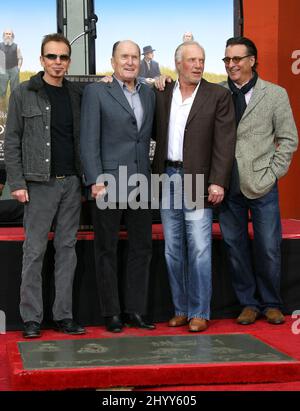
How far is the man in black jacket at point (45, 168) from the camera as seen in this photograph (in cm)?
427

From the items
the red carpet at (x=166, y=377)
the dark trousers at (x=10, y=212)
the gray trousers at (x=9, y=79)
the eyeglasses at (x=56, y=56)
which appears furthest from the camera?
the gray trousers at (x=9, y=79)

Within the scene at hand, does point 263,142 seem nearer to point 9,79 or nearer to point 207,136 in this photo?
point 207,136

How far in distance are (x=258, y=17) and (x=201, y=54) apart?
2.68m

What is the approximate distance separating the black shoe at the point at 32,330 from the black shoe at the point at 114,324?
1.20ft

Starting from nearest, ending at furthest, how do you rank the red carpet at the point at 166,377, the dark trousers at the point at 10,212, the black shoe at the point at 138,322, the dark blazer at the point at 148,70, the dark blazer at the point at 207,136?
the red carpet at the point at 166,377 → the dark blazer at the point at 207,136 → the black shoe at the point at 138,322 → the dark trousers at the point at 10,212 → the dark blazer at the point at 148,70

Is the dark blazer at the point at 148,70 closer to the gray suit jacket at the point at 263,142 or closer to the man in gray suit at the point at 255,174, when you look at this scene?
the man in gray suit at the point at 255,174

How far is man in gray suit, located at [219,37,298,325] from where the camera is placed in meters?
4.54

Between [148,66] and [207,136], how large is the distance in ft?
9.15

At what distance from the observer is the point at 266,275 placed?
4.70 meters

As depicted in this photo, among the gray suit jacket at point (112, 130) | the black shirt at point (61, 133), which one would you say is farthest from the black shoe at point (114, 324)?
the black shirt at point (61, 133)

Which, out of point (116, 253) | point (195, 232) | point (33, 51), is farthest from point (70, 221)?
point (33, 51)

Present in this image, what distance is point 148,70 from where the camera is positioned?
23.2 feet

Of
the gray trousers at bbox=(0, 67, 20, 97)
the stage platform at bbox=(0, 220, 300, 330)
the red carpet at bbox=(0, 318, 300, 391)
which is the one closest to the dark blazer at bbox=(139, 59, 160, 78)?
the gray trousers at bbox=(0, 67, 20, 97)

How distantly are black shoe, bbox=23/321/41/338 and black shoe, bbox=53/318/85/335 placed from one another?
0.44 feet
